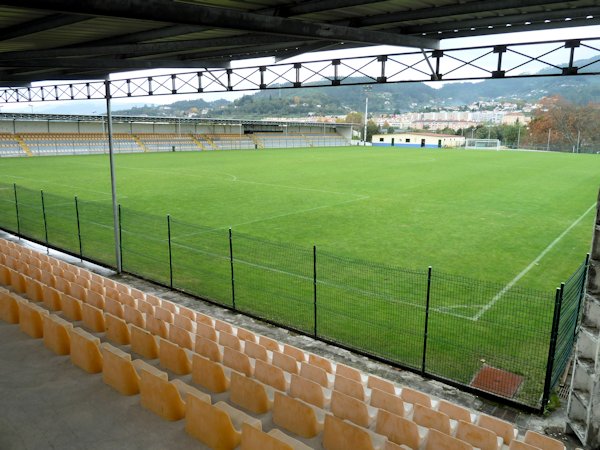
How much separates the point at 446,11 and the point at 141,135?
212ft

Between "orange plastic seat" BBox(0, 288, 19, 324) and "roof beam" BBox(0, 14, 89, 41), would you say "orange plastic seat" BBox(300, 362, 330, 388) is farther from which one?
"roof beam" BBox(0, 14, 89, 41)

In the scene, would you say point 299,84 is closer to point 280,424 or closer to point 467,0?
point 467,0

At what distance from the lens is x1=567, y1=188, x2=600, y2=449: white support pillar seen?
20.0 feet

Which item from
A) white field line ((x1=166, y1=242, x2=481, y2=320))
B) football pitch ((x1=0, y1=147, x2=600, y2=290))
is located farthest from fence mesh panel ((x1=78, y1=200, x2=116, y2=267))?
white field line ((x1=166, y1=242, x2=481, y2=320))

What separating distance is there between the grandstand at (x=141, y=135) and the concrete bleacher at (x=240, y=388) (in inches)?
2084

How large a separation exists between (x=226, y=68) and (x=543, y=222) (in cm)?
1490

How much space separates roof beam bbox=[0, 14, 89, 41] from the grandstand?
48.5 metres

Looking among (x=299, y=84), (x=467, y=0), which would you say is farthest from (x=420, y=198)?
(x=467, y=0)

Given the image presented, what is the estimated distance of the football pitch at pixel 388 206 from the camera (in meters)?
16.2

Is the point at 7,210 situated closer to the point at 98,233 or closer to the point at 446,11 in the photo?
the point at 98,233

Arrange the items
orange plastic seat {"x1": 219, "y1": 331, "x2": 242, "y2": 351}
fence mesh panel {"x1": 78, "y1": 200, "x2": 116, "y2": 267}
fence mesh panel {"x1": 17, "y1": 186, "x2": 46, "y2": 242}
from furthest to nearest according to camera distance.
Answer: fence mesh panel {"x1": 17, "y1": 186, "x2": 46, "y2": 242} < fence mesh panel {"x1": 78, "y1": 200, "x2": 116, "y2": 267} < orange plastic seat {"x1": 219, "y1": 331, "x2": 242, "y2": 351}

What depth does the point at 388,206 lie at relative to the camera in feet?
82.8

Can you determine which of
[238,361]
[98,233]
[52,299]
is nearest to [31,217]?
[98,233]

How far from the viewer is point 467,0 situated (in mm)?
8727
